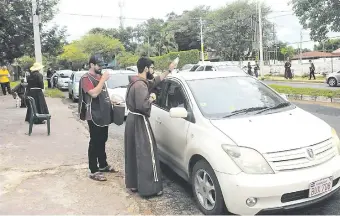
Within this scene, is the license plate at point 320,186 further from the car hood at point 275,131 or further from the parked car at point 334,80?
the parked car at point 334,80

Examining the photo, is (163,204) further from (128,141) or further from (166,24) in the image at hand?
(166,24)

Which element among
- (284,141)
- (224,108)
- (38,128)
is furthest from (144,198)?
(38,128)

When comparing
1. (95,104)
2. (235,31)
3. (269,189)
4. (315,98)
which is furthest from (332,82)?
(235,31)

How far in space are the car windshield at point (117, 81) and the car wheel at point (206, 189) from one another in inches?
307

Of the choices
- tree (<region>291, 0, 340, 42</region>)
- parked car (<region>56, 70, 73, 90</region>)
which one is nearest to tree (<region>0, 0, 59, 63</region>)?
parked car (<region>56, 70, 73, 90</region>)

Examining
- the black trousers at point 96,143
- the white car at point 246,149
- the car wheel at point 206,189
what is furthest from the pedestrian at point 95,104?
the car wheel at point 206,189

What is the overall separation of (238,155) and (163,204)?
1.36 meters

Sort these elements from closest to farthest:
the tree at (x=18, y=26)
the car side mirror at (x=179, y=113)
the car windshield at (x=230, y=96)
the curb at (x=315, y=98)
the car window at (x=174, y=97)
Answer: the car side mirror at (x=179, y=113) < the car windshield at (x=230, y=96) < the car window at (x=174, y=97) < the curb at (x=315, y=98) < the tree at (x=18, y=26)

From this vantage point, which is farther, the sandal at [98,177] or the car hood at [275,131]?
the sandal at [98,177]

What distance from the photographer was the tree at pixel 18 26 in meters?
23.0

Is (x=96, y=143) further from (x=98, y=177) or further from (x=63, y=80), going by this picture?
(x=63, y=80)

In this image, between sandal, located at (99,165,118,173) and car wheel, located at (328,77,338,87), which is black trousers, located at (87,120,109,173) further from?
car wheel, located at (328,77,338,87)

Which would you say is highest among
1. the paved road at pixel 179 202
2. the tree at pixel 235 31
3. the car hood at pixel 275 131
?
the tree at pixel 235 31

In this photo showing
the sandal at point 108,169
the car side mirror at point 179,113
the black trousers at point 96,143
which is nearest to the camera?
the car side mirror at point 179,113
